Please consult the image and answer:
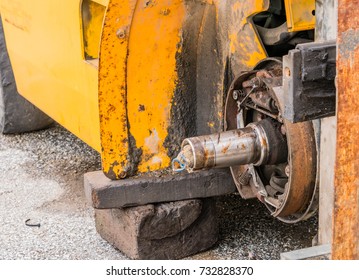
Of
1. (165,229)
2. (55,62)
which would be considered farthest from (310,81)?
(55,62)

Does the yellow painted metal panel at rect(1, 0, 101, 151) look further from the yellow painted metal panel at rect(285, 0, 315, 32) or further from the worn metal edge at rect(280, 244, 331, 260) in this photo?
the worn metal edge at rect(280, 244, 331, 260)

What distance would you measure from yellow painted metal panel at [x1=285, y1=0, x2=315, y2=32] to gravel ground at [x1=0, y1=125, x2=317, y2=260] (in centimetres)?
101

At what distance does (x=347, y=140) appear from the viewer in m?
2.26

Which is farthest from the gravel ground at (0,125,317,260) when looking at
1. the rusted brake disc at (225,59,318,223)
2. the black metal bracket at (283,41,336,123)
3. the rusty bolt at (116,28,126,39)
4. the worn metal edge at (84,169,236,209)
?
the black metal bracket at (283,41,336,123)

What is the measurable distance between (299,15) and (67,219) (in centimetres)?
158

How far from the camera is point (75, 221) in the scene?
4.00 metres

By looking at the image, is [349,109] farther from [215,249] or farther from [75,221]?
[75,221]

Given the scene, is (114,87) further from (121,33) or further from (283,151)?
(283,151)

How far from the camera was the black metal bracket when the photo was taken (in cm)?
241

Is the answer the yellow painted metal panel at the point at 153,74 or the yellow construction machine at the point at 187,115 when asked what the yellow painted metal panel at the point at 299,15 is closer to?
the yellow construction machine at the point at 187,115

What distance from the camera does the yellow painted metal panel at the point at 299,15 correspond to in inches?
114

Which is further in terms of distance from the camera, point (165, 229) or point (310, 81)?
point (165, 229)

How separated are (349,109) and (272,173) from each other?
1000mm

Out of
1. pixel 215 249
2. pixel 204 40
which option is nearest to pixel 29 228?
pixel 215 249
